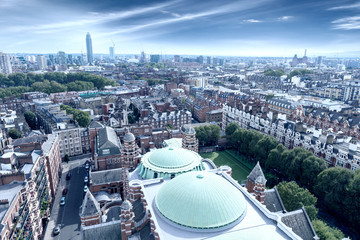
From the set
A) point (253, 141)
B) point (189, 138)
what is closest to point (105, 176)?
point (189, 138)

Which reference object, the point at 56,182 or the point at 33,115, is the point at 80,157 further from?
the point at 33,115

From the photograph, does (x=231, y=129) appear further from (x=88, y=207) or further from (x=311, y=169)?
(x=88, y=207)

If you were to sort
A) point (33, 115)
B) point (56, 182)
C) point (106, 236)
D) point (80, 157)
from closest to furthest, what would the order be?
point (106, 236) → point (56, 182) → point (80, 157) → point (33, 115)

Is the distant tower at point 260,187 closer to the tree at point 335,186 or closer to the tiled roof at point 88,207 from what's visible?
the tree at point 335,186

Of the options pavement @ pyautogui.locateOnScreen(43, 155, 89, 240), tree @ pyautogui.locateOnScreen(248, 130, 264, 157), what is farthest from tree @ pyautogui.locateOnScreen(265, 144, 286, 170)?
pavement @ pyautogui.locateOnScreen(43, 155, 89, 240)

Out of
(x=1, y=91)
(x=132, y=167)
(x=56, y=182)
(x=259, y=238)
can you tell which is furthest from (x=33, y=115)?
(x=259, y=238)

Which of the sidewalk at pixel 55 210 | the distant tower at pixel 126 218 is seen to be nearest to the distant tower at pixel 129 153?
the distant tower at pixel 126 218

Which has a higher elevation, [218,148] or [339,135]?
[339,135]
